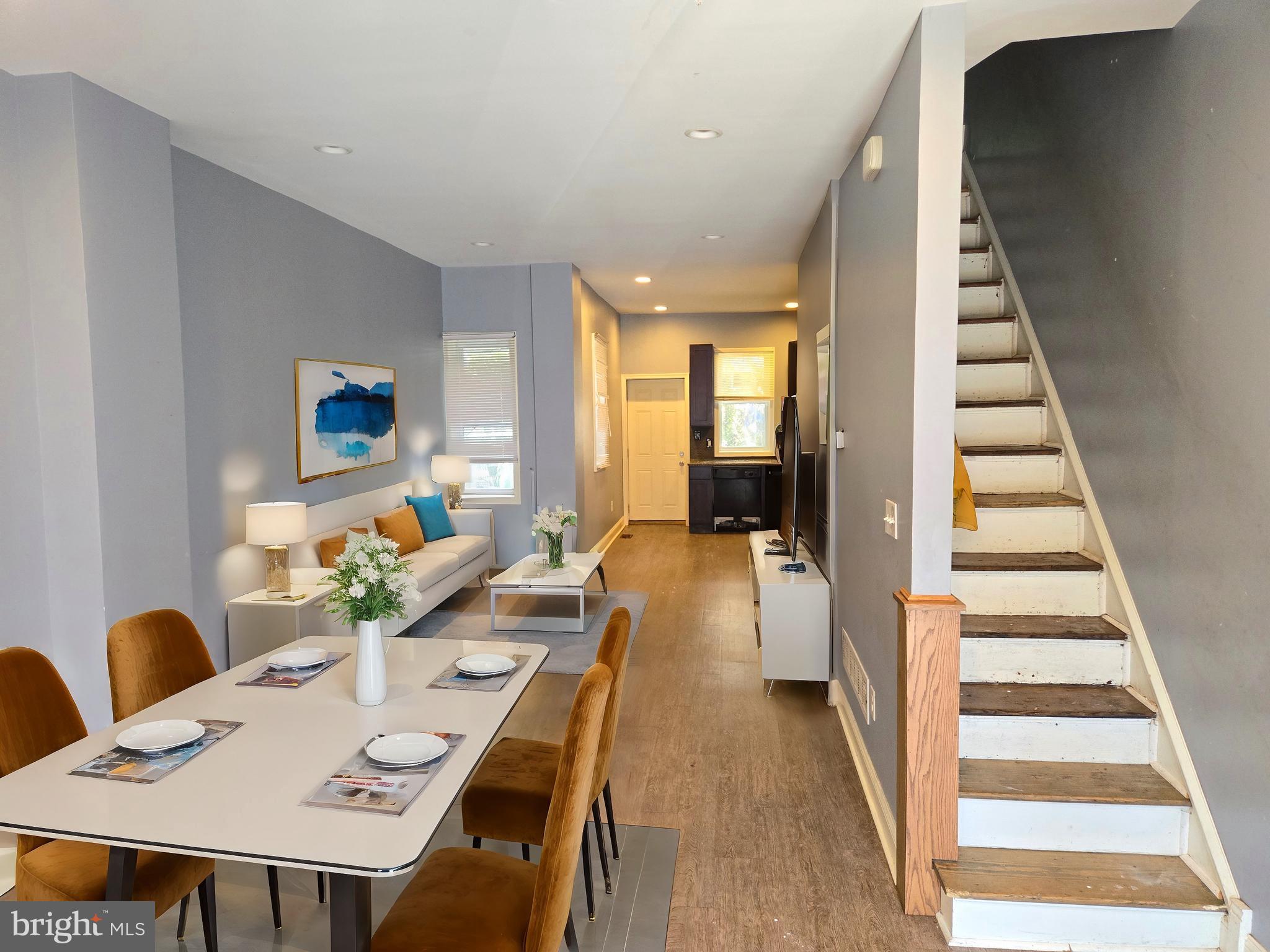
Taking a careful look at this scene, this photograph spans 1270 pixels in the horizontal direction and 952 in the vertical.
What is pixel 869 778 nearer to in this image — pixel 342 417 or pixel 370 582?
pixel 370 582

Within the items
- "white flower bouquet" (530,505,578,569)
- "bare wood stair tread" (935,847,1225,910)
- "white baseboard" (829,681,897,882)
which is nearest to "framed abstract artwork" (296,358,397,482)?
"white flower bouquet" (530,505,578,569)

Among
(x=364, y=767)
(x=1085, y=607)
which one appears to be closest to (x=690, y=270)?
(x=1085, y=607)

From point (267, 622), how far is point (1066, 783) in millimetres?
3541

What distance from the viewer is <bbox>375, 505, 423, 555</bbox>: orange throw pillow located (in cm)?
546

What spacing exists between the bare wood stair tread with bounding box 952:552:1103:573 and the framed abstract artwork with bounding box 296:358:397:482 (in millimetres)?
3789

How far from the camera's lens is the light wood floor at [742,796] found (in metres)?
2.27

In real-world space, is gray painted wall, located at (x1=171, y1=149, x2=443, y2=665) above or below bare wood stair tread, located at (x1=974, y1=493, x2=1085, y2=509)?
above

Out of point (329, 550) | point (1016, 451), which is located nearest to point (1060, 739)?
point (1016, 451)

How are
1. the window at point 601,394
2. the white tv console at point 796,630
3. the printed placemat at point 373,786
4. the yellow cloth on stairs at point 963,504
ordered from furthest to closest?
the window at point 601,394 → the white tv console at point 796,630 → the yellow cloth on stairs at point 963,504 → the printed placemat at point 373,786

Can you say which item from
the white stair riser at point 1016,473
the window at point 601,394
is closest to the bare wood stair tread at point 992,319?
the white stair riser at point 1016,473

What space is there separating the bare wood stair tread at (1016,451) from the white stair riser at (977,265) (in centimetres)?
118

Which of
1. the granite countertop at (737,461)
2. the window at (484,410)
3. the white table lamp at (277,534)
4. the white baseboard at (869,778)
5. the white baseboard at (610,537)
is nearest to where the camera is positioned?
the white baseboard at (869,778)

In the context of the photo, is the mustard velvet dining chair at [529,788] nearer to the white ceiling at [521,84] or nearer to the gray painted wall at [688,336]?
the white ceiling at [521,84]

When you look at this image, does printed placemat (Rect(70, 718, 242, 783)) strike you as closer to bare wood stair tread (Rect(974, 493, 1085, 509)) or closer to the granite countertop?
bare wood stair tread (Rect(974, 493, 1085, 509))
